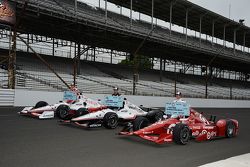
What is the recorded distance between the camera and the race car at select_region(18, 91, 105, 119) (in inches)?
490

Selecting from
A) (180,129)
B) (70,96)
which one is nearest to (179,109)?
(180,129)

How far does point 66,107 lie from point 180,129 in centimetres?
585

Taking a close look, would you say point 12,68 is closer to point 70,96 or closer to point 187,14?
point 70,96

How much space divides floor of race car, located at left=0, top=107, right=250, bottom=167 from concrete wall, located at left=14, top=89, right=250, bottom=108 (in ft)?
27.3

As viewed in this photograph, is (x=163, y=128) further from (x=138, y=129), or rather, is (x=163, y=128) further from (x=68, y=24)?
(x=68, y=24)

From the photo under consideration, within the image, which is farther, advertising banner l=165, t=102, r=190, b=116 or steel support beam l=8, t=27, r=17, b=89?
steel support beam l=8, t=27, r=17, b=89

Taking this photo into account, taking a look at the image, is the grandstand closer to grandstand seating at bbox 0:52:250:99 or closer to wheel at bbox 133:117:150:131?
grandstand seating at bbox 0:52:250:99


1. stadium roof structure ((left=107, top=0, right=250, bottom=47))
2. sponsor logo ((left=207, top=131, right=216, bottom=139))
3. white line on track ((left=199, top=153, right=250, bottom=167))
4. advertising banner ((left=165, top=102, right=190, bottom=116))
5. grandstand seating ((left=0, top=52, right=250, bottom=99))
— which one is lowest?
white line on track ((left=199, top=153, right=250, bottom=167))

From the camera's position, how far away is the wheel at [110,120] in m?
10.8

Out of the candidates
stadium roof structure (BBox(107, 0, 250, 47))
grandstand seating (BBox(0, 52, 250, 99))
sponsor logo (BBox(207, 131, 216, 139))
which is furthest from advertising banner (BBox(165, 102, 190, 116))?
stadium roof structure (BBox(107, 0, 250, 47))

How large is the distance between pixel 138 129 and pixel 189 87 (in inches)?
1226

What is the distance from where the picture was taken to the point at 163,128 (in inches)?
340

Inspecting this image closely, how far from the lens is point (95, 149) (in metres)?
7.34

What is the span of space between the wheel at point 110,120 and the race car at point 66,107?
4.83 feet
